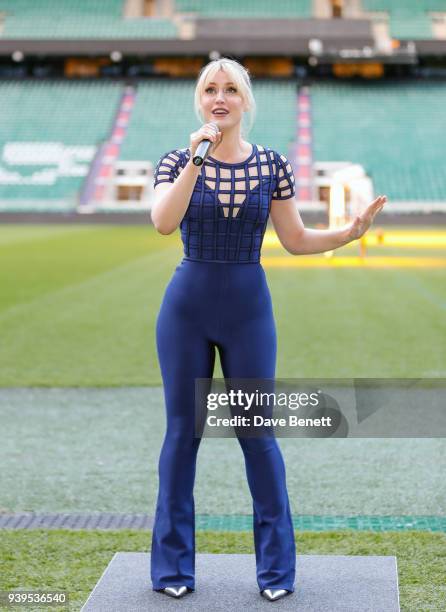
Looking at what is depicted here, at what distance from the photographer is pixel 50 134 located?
41094 millimetres

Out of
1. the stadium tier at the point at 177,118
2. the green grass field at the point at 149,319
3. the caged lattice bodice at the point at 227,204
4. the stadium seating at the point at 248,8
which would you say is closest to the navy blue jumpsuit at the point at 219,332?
the caged lattice bodice at the point at 227,204

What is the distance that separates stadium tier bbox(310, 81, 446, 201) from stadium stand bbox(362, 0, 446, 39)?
2931 mm

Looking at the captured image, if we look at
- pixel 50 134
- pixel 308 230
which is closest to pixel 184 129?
pixel 50 134

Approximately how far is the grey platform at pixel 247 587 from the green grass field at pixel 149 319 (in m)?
4.16

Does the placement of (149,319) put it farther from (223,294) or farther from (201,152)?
(201,152)

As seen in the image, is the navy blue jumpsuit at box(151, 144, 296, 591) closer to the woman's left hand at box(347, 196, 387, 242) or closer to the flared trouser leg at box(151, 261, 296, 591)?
the flared trouser leg at box(151, 261, 296, 591)

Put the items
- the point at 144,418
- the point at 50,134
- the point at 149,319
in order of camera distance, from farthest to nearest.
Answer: the point at 50,134 < the point at 149,319 < the point at 144,418

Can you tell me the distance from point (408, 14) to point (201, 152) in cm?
4633

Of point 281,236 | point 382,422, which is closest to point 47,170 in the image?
point 382,422

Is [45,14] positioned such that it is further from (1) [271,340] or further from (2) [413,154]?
(1) [271,340]

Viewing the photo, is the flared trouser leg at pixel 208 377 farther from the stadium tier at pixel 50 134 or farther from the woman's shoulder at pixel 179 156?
the stadium tier at pixel 50 134

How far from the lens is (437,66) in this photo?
4581cm

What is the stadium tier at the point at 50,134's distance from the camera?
37781 millimetres

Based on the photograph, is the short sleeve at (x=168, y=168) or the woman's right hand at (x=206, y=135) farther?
the short sleeve at (x=168, y=168)
